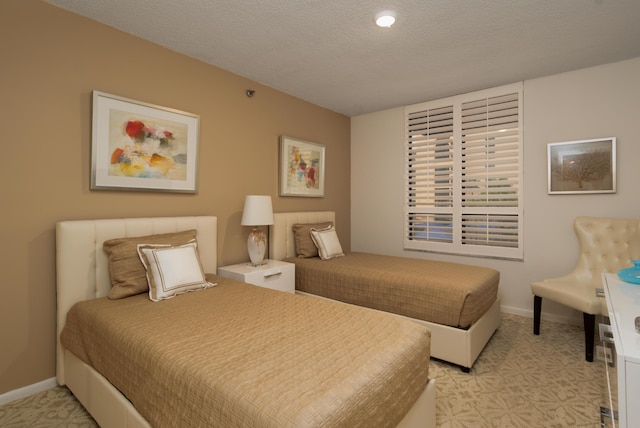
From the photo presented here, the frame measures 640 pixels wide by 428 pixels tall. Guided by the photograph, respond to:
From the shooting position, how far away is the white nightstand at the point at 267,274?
278cm

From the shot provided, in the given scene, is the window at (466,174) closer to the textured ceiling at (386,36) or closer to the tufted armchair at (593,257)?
the textured ceiling at (386,36)

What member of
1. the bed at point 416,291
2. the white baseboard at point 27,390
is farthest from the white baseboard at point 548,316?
the white baseboard at point 27,390

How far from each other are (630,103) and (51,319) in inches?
199

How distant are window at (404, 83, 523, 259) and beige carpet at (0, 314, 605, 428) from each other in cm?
130

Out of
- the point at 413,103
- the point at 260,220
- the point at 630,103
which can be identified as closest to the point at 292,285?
the point at 260,220

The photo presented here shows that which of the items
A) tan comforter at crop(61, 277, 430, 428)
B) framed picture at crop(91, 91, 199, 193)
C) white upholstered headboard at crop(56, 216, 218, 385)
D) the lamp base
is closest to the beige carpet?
white upholstered headboard at crop(56, 216, 218, 385)

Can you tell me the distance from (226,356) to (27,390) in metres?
1.76

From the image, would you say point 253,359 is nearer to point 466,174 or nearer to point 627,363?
point 627,363

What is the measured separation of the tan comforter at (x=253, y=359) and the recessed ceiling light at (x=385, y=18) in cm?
198

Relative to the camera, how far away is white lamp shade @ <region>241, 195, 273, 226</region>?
9.77 feet

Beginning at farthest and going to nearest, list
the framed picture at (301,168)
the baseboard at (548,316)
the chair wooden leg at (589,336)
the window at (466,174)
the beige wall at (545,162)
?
the framed picture at (301,168)
the window at (466,174)
the baseboard at (548,316)
the beige wall at (545,162)
the chair wooden leg at (589,336)

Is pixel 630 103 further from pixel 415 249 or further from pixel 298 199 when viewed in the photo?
pixel 298 199

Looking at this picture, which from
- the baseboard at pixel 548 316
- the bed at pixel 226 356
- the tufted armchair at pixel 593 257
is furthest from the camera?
the baseboard at pixel 548 316

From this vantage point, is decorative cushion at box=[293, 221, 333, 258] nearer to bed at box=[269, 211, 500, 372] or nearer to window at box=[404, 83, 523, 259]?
bed at box=[269, 211, 500, 372]
